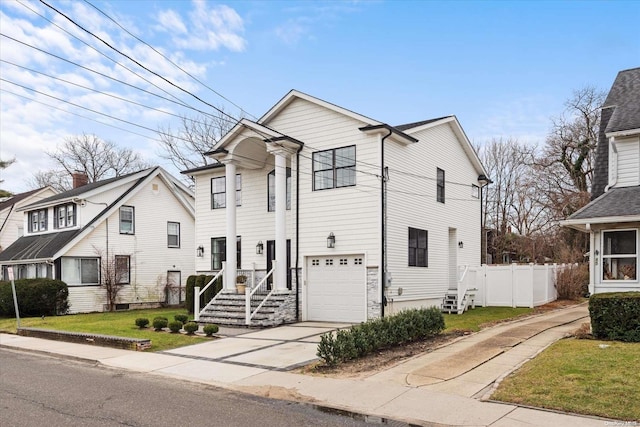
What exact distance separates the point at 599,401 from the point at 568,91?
117 feet

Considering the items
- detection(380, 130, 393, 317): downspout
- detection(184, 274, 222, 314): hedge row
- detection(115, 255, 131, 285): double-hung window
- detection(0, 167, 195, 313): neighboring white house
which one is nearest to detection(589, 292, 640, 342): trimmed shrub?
detection(380, 130, 393, 317): downspout

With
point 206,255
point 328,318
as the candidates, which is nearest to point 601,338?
point 328,318

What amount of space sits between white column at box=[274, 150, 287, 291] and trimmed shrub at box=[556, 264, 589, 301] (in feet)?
44.5

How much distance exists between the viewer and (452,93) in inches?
838

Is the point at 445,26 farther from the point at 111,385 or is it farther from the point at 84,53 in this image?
the point at 111,385

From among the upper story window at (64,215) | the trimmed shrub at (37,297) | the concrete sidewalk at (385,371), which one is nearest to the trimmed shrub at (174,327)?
the concrete sidewalk at (385,371)

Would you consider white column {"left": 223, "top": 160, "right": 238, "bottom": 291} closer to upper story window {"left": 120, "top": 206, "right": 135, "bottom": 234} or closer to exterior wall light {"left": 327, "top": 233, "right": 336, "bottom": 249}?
exterior wall light {"left": 327, "top": 233, "right": 336, "bottom": 249}

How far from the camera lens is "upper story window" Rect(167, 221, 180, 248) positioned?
2935cm

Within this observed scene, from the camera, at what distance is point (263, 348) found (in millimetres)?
12461

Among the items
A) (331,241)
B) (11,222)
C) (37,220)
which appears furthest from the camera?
(11,222)

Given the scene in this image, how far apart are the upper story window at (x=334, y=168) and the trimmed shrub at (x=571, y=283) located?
12563mm

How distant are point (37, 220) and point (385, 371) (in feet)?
85.9

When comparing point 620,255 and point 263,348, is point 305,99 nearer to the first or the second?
point 263,348

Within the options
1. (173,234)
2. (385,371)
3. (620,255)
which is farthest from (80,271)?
(620,255)
